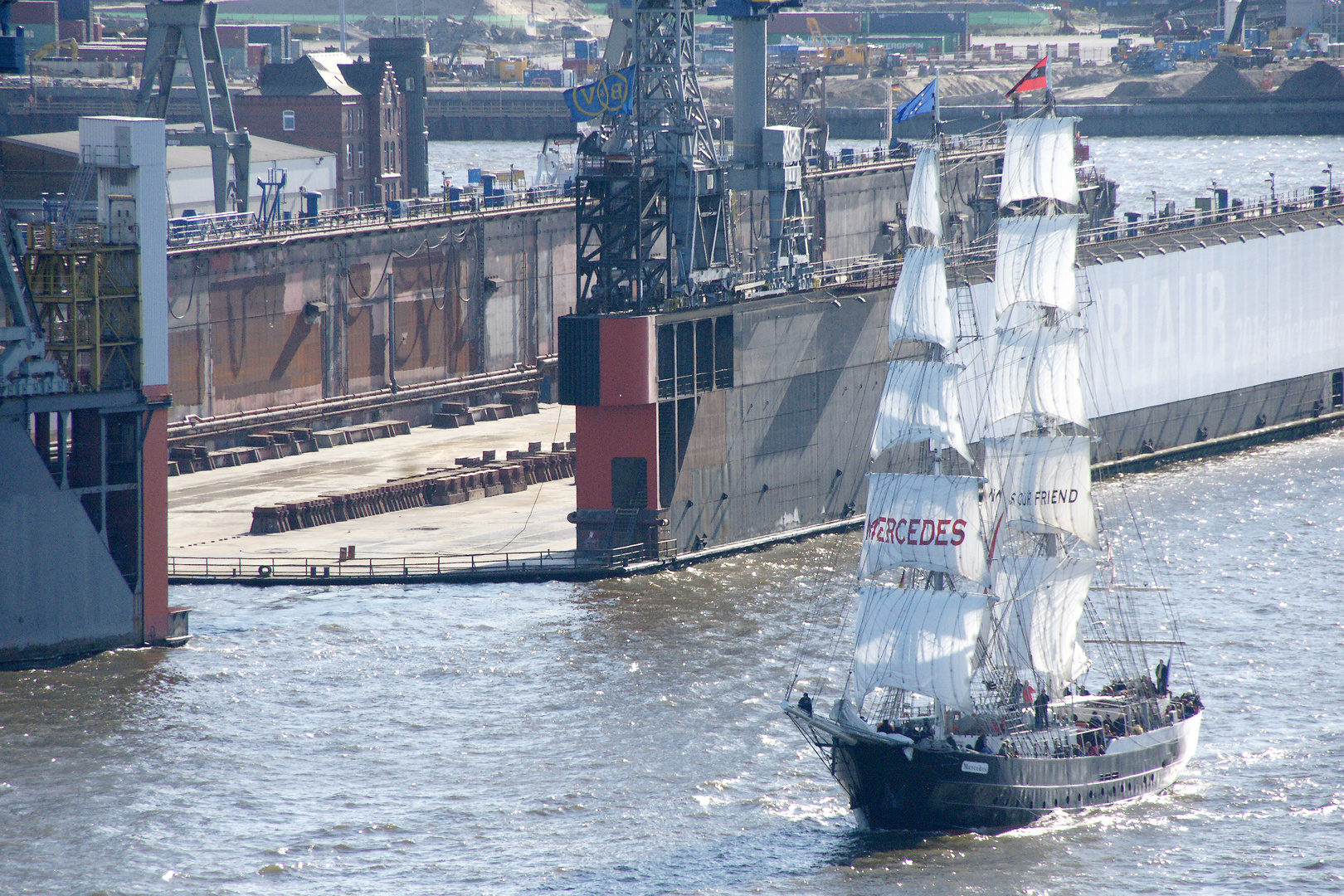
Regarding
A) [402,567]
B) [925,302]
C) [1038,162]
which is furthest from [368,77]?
[925,302]

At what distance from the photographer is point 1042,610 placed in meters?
51.8

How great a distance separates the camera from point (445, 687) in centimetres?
5447

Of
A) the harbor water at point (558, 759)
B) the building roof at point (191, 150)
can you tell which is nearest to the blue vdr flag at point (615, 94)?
the harbor water at point (558, 759)

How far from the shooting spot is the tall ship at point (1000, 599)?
150ft

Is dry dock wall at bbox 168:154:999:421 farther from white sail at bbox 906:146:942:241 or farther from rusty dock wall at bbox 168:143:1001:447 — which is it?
white sail at bbox 906:146:942:241

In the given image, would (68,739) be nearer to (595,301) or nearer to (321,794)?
(321,794)

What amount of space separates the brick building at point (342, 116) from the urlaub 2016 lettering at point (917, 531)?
3655 inches

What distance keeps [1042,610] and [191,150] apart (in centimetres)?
8763

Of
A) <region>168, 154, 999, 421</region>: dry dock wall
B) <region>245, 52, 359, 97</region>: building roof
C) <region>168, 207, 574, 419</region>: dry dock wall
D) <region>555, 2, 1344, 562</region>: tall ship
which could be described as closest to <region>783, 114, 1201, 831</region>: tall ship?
<region>555, 2, 1344, 562</region>: tall ship

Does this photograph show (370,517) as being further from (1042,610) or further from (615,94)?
(1042,610)

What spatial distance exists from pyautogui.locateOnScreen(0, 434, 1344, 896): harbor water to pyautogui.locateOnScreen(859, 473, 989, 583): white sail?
17.2ft

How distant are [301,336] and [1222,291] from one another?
132 ft

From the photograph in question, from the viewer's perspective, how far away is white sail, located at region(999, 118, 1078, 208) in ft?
180

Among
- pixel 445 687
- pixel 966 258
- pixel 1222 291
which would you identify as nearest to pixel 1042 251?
pixel 445 687
